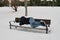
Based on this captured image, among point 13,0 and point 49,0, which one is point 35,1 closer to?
point 49,0

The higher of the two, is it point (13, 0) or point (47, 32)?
point (13, 0)

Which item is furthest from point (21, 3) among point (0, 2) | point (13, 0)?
point (13, 0)

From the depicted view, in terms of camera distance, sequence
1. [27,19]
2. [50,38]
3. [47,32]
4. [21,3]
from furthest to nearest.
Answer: [21,3], [27,19], [47,32], [50,38]

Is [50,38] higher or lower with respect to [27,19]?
lower

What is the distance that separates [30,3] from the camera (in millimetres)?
31078

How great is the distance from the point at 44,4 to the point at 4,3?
7583 mm

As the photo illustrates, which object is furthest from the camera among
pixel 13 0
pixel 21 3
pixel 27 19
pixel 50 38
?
pixel 21 3

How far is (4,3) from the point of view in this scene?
30.5 meters

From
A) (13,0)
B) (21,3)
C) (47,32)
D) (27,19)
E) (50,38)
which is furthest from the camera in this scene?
(21,3)

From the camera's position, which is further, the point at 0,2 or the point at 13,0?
the point at 0,2

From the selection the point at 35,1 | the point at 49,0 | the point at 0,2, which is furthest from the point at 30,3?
the point at 0,2

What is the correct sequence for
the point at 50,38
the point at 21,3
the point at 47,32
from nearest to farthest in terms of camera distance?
the point at 50,38, the point at 47,32, the point at 21,3

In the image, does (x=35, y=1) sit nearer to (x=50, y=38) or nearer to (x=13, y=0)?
(x=13, y=0)

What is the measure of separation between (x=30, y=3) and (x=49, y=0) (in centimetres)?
371
